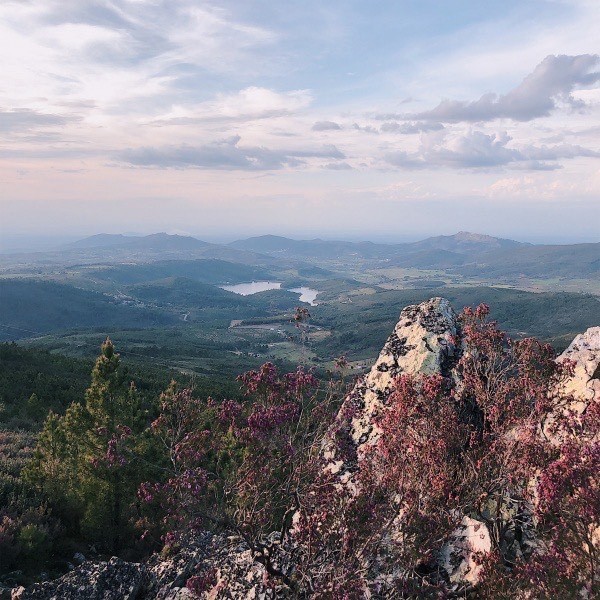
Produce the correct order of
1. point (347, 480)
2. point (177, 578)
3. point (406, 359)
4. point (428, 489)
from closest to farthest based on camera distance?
1. point (428, 489)
2. point (347, 480)
3. point (177, 578)
4. point (406, 359)

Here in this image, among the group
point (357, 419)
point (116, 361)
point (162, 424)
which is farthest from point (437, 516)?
point (116, 361)

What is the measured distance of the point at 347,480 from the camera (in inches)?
443

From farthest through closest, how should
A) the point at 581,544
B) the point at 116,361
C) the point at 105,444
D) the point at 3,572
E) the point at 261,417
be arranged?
the point at 116,361 < the point at 105,444 < the point at 3,572 < the point at 261,417 < the point at 581,544

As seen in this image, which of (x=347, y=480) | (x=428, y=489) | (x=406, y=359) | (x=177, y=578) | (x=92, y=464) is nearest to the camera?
(x=428, y=489)

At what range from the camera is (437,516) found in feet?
32.4

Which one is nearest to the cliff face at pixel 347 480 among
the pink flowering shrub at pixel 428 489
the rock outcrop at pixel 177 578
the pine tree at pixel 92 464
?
the rock outcrop at pixel 177 578

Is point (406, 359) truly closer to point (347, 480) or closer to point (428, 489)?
point (347, 480)

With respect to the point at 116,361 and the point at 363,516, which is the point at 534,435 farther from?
the point at 116,361

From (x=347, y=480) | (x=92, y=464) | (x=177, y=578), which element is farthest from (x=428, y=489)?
(x=92, y=464)

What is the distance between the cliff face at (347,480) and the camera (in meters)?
10.9

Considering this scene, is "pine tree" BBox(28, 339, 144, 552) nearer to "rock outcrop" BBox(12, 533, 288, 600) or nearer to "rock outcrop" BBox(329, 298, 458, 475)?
"rock outcrop" BBox(12, 533, 288, 600)

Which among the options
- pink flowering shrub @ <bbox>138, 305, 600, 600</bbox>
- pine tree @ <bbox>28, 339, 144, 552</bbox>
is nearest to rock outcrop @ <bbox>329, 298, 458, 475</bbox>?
pink flowering shrub @ <bbox>138, 305, 600, 600</bbox>

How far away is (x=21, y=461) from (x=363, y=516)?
1036 inches

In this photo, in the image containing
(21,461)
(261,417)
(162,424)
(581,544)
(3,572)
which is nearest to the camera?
(581,544)
